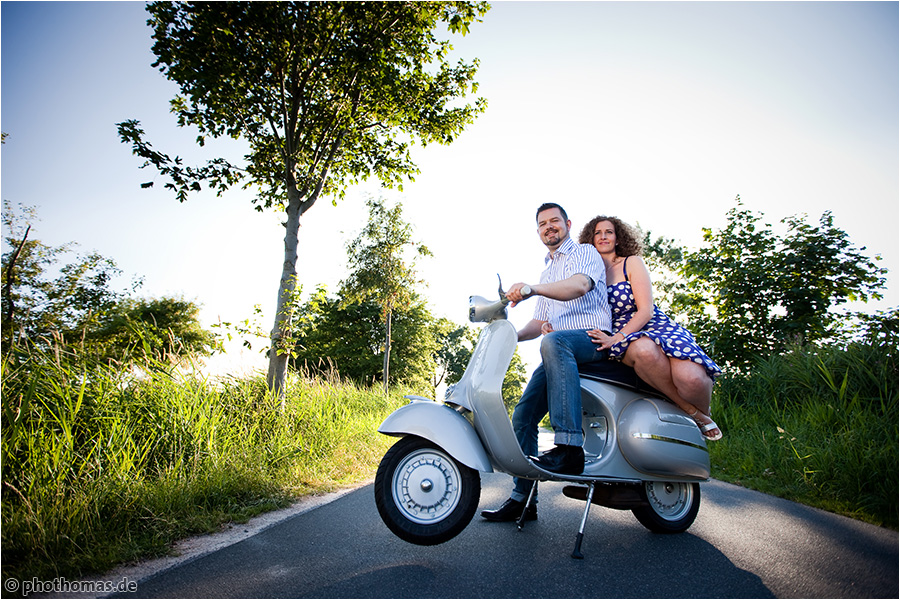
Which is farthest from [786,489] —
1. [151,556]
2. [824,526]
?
[151,556]

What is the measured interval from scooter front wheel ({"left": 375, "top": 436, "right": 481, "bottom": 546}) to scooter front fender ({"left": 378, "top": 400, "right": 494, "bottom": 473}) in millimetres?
89

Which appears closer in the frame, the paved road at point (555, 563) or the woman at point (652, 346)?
the paved road at point (555, 563)

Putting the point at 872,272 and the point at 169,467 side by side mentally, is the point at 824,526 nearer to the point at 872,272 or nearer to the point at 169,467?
the point at 169,467

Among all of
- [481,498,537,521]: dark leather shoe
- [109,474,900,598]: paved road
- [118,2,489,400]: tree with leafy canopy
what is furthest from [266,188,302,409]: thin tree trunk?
[481,498,537,521]: dark leather shoe

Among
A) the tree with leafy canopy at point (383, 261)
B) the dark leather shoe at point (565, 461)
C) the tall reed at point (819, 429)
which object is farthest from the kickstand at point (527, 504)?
the tree with leafy canopy at point (383, 261)

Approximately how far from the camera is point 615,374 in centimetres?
323

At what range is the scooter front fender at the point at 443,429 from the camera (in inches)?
101

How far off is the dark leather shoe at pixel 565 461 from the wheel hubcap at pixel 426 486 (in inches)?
20.2

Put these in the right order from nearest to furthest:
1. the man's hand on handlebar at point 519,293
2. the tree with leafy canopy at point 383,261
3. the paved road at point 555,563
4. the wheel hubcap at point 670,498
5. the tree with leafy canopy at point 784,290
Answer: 1. the paved road at point 555,563
2. the man's hand on handlebar at point 519,293
3. the wheel hubcap at point 670,498
4. the tree with leafy canopy at point 784,290
5. the tree with leafy canopy at point 383,261

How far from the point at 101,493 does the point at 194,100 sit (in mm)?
4741

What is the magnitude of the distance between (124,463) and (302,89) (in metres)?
5.53

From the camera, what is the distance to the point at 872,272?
11586 mm

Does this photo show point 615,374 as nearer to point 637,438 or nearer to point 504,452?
point 637,438

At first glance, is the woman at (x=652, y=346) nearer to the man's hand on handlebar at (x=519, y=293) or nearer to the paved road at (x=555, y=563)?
the man's hand on handlebar at (x=519, y=293)
